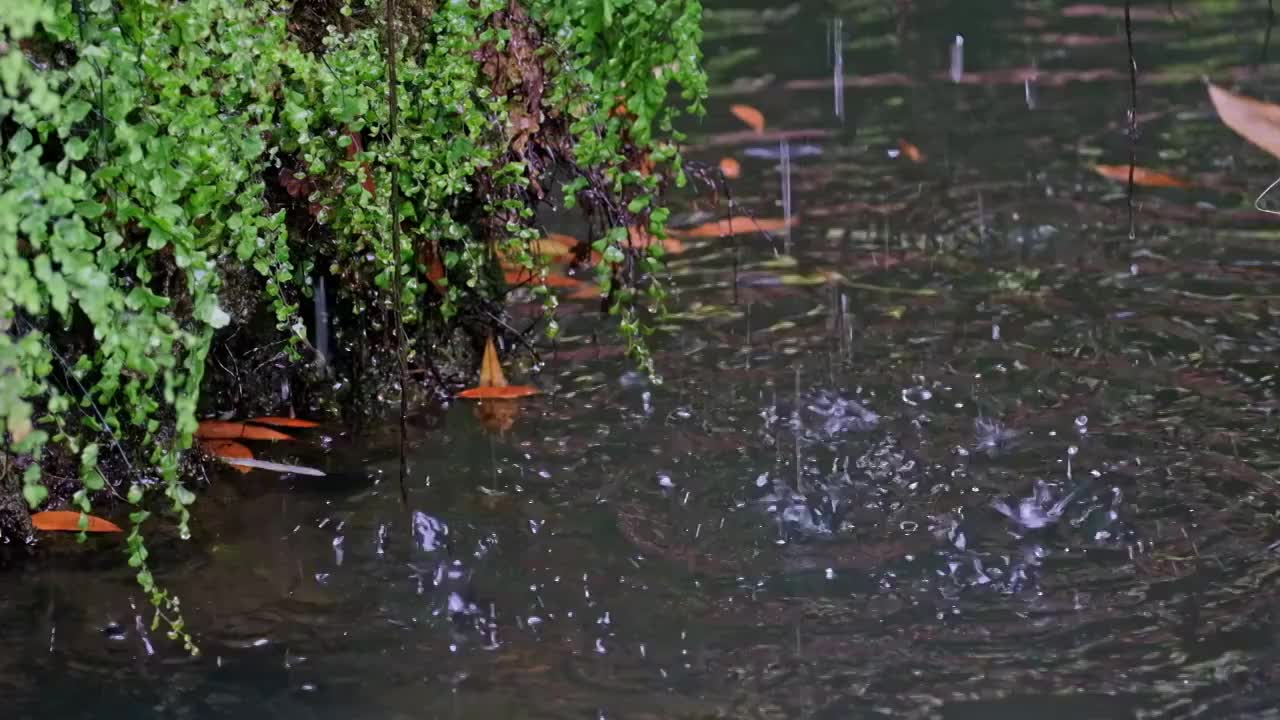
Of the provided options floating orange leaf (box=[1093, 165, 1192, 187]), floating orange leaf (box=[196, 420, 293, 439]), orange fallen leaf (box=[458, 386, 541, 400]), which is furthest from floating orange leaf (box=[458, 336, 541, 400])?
floating orange leaf (box=[1093, 165, 1192, 187])

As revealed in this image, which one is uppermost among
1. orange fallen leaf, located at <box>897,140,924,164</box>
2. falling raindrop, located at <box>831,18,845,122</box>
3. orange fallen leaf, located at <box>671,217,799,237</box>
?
falling raindrop, located at <box>831,18,845,122</box>

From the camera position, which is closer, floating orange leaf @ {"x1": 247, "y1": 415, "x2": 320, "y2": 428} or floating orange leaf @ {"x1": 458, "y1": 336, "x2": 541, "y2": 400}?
floating orange leaf @ {"x1": 247, "y1": 415, "x2": 320, "y2": 428}

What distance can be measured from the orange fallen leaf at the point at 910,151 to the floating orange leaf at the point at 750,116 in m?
0.68

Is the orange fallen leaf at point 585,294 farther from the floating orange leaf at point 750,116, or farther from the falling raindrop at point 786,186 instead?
the floating orange leaf at point 750,116

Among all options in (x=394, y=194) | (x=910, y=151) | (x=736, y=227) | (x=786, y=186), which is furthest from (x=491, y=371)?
(x=910, y=151)

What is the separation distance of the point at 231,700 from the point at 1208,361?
9.65 ft

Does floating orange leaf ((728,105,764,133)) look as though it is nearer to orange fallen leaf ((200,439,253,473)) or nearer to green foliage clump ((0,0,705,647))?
green foliage clump ((0,0,705,647))

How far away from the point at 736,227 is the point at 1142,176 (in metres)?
1.70

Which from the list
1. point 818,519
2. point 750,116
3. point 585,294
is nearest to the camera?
point 818,519

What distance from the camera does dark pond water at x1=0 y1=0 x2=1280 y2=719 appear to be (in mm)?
2963

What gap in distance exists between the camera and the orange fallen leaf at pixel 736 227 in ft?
18.6

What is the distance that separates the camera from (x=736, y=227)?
5699 mm

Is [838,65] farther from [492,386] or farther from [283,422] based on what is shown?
[283,422]

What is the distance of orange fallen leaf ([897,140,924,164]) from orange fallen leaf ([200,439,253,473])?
3425mm
